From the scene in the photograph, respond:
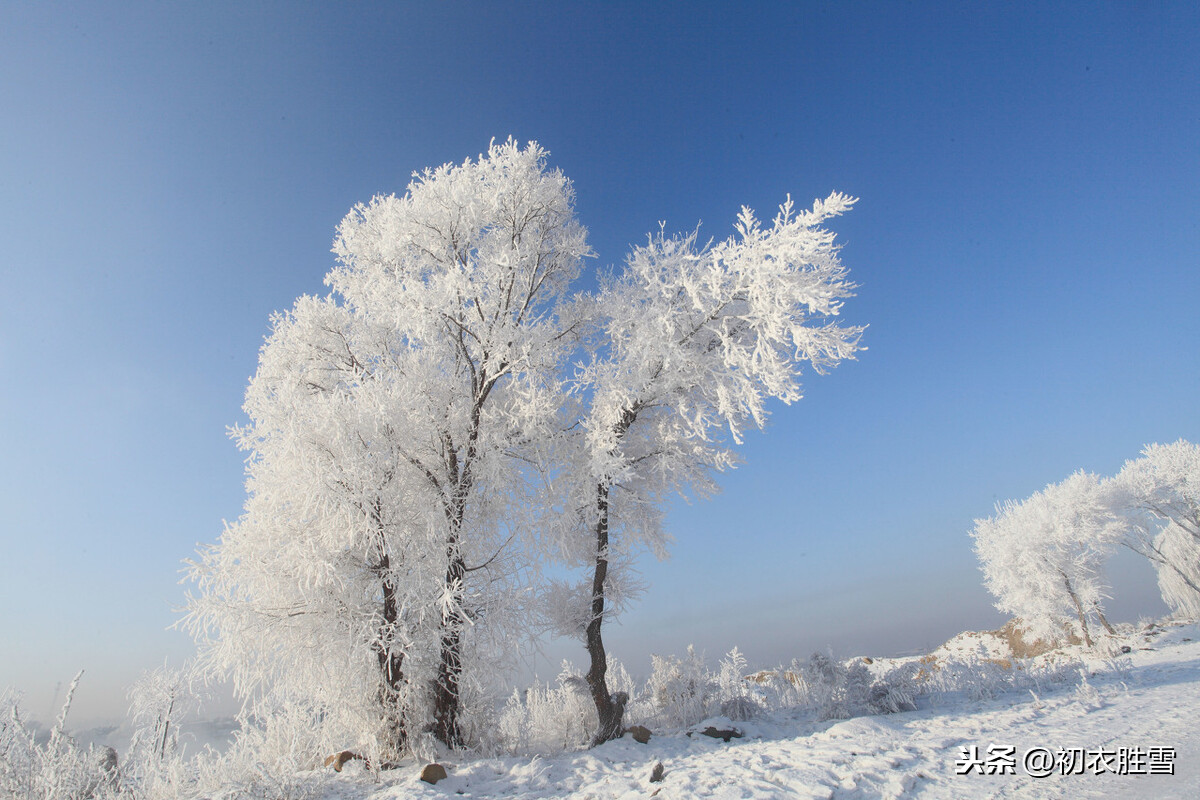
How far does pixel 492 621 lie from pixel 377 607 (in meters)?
1.73

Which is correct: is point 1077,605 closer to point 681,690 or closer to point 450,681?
point 681,690

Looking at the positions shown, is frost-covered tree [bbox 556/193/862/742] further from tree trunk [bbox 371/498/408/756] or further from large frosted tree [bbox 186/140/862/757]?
tree trunk [bbox 371/498/408/756]

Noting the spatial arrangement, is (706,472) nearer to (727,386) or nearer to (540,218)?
(727,386)

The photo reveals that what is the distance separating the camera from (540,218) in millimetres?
9648

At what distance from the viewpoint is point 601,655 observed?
337 inches

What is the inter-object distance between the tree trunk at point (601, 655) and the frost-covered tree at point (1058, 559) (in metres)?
25.1

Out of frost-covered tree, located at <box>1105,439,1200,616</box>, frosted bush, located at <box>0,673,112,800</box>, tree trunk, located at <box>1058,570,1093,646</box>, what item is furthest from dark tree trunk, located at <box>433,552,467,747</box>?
frost-covered tree, located at <box>1105,439,1200,616</box>

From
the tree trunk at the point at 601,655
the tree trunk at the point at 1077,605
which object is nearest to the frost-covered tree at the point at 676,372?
the tree trunk at the point at 601,655

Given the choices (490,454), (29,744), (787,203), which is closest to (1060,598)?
(787,203)

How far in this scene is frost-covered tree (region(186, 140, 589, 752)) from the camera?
6.88 m

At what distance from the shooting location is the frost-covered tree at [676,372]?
7168mm

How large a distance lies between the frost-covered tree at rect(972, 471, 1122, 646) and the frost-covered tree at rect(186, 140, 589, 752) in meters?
27.2

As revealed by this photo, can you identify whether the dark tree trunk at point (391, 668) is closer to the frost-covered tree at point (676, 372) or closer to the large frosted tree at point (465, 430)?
the large frosted tree at point (465, 430)

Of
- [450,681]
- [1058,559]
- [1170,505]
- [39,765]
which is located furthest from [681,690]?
[1170,505]
